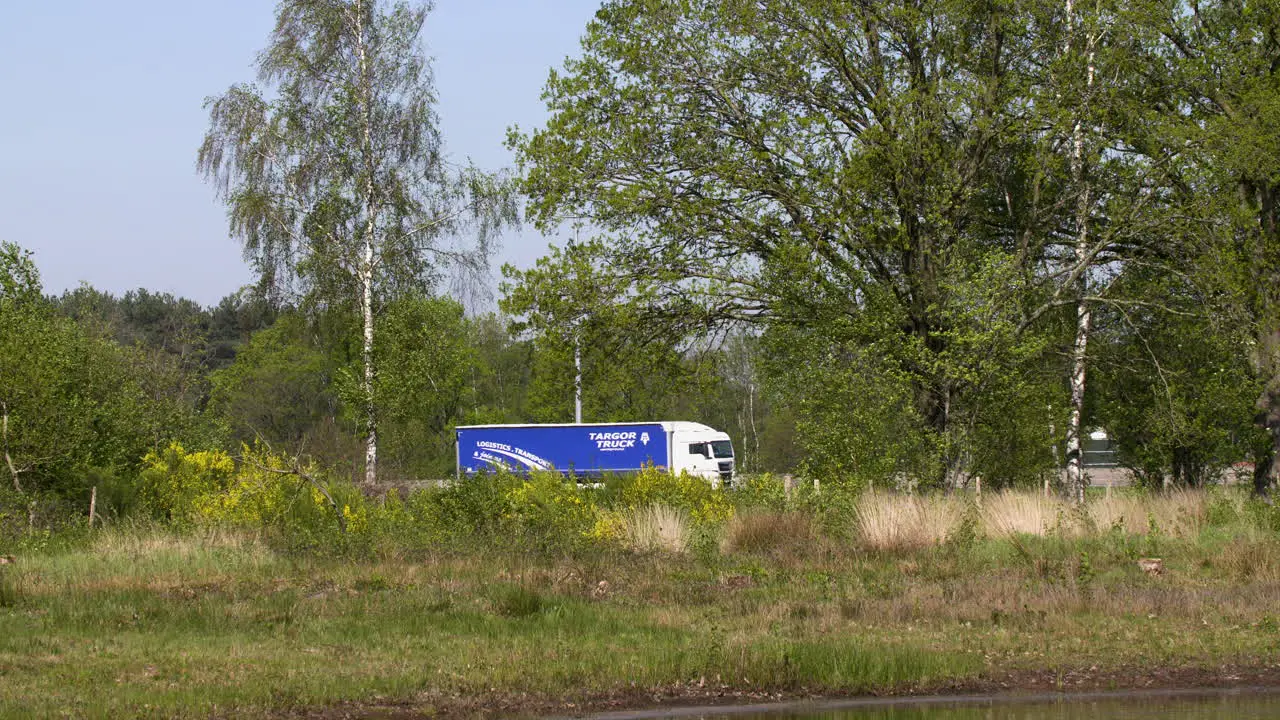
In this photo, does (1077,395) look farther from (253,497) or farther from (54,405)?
(54,405)

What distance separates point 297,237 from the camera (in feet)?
122

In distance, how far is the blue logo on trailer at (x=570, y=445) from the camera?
Answer: 4359cm

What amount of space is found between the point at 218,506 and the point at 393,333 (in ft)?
50.9

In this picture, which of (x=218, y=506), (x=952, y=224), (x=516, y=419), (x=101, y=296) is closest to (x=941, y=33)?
(x=952, y=224)

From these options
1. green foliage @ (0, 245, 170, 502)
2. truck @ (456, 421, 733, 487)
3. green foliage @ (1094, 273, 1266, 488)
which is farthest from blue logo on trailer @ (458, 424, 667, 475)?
green foliage @ (1094, 273, 1266, 488)

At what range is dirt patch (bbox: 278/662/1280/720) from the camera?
32.3 feet

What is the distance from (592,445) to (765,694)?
1308 inches

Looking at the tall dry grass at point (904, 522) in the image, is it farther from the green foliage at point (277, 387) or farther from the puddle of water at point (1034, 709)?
the green foliage at point (277, 387)

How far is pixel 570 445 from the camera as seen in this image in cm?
4406

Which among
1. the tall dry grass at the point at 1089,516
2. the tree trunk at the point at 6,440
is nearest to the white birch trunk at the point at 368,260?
the tree trunk at the point at 6,440

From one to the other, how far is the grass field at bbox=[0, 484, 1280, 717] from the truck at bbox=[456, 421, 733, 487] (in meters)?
24.0

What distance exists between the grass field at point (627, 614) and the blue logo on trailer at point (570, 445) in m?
24.0

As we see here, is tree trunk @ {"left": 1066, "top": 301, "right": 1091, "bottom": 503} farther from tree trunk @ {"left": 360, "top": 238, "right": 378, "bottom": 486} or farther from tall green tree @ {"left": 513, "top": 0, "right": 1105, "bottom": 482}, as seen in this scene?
tree trunk @ {"left": 360, "top": 238, "right": 378, "bottom": 486}

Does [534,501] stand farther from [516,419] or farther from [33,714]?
[516,419]
